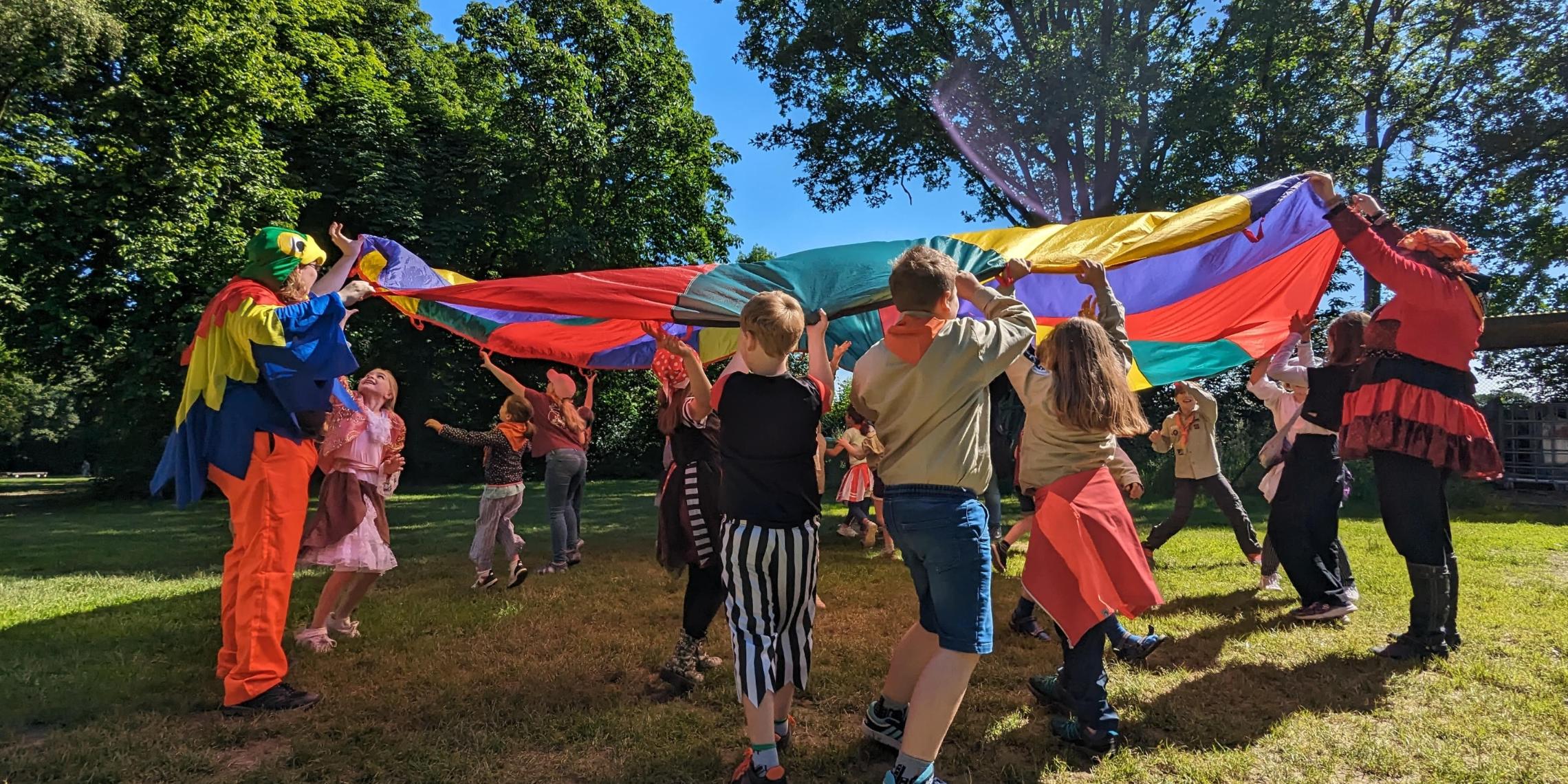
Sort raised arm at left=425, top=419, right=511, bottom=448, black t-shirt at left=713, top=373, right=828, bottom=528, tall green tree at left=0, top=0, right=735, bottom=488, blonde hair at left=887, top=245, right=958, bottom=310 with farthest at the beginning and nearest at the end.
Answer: tall green tree at left=0, top=0, right=735, bottom=488, raised arm at left=425, top=419, right=511, bottom=448, black t-shirt at left=713, top=373, right=828, bottom=528, blonde hair at left=887, top=245, right=958, bottom=310

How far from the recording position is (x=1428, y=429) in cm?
354

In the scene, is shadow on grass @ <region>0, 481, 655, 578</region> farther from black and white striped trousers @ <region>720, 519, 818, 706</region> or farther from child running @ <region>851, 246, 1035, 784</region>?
child running @ <region>851, 246, 1035, 784</region>

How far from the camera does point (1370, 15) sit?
559 inches

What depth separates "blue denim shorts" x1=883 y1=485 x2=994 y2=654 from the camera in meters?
2.41

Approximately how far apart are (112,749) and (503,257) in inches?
666

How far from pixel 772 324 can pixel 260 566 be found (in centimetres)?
252

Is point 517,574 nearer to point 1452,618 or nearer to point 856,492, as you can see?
point 856,492

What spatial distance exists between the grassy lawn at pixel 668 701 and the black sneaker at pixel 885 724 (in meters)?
0.07

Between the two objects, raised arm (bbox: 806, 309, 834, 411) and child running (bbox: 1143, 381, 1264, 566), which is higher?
raised arm (bbox: 806, 309, 834, 411)

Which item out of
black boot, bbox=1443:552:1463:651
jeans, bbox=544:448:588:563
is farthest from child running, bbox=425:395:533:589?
black boot, bbox=1443:552:1463:651

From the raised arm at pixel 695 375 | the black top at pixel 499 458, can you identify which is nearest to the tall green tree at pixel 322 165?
the black top at pixel 499 458

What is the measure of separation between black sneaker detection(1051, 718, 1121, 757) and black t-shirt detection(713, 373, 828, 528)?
131 centimetres

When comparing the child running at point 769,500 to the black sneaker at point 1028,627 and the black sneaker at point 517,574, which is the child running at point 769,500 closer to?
the black sneaker at point 1028,627

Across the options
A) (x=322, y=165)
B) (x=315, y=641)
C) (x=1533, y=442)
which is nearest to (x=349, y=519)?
(x=315, y=641)
